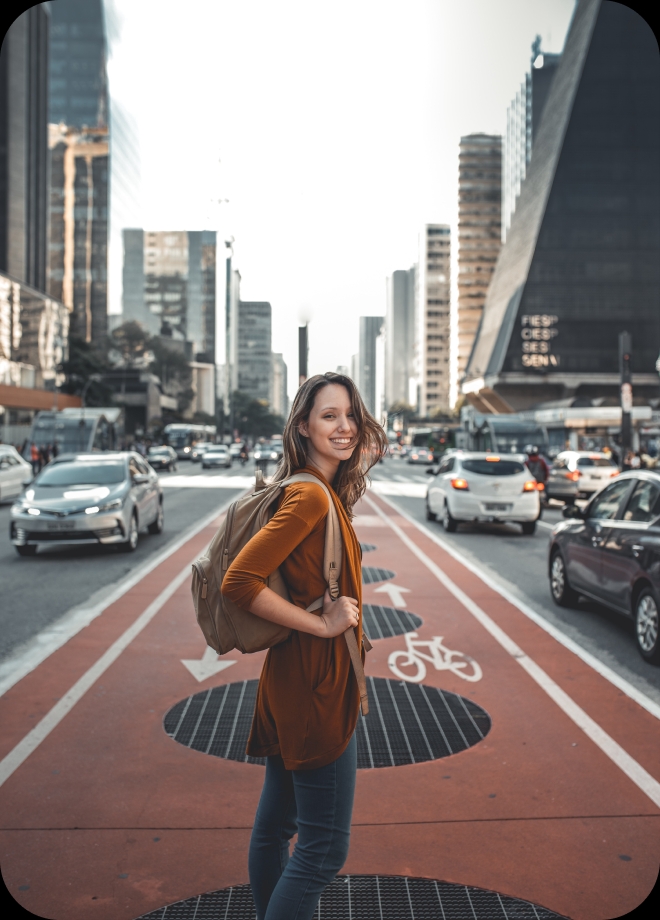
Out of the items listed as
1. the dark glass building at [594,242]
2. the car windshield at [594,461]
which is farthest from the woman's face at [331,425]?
the dark glass building at [594,242]

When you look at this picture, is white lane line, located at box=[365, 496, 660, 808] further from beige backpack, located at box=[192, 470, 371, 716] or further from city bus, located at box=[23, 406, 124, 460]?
city bus, located at box=[23, 406, 124, 460]

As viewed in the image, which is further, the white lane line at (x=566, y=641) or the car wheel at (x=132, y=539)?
the car wheel at (x=132, y=539)

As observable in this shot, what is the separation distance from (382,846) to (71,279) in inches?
5439

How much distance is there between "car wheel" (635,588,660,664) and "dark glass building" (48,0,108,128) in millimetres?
154212

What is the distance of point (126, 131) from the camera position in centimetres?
14975

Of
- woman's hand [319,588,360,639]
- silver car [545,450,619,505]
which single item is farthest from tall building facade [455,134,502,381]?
woman's hand [319,588,360,639]

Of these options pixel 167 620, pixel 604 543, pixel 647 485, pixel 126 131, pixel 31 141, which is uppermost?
pixel 126 131

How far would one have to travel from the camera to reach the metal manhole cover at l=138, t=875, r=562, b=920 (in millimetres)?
3180

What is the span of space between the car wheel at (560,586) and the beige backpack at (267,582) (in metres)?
7.25

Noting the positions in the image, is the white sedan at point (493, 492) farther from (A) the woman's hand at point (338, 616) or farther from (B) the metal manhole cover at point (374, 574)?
(A) the woman's hand at point (338, 616)

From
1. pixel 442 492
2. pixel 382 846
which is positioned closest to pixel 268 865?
pixel 382 846

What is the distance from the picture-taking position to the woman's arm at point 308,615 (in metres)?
2.45

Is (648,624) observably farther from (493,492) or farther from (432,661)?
(493,492)

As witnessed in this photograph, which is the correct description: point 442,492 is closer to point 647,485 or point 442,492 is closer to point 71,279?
point 647,485
